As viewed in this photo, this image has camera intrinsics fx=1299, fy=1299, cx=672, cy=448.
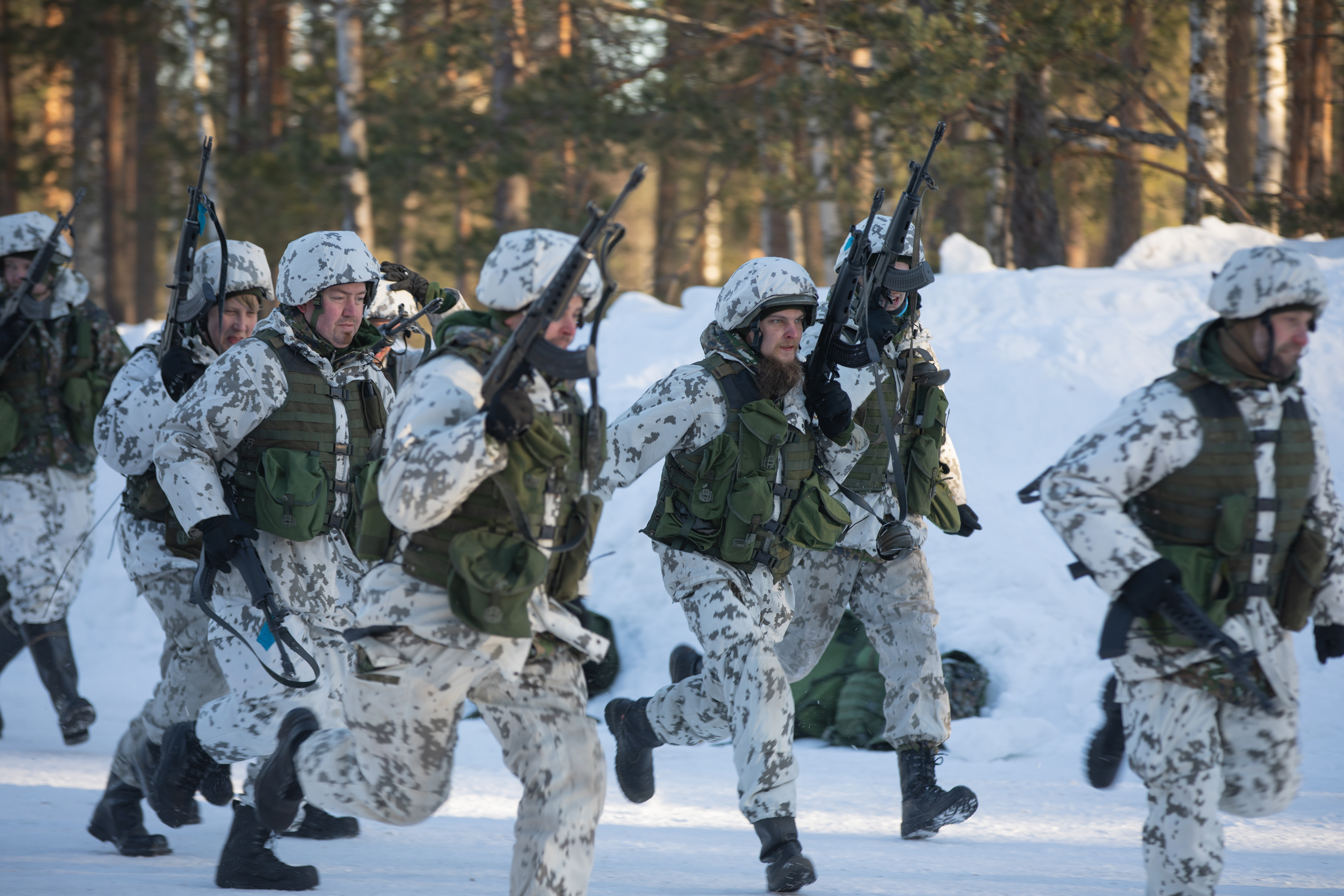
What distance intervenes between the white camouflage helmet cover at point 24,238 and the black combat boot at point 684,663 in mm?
3720

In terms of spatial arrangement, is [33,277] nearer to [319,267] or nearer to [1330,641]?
[319,267]

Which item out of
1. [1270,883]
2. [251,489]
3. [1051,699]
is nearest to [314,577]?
[251,489]

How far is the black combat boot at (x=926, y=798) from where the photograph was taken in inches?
197

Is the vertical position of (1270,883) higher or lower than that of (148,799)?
lower

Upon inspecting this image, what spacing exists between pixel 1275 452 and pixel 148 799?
12.6 ft

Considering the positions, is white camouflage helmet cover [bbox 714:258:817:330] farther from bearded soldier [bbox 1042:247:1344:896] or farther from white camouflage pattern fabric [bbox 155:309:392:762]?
bearded soldier [bbox 1042:247:1344:896]

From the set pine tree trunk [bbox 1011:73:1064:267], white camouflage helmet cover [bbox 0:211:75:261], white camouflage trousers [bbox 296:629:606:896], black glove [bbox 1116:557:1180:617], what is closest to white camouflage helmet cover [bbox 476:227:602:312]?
white camouflage trousers [bbox 296:629:606:896]

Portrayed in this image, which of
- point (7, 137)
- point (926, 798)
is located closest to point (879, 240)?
point (926, 798)

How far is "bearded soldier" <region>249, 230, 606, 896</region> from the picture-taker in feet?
10.8

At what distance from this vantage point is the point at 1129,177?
15.2m

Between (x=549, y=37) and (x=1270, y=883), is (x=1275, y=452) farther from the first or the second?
(x=549, y=37)

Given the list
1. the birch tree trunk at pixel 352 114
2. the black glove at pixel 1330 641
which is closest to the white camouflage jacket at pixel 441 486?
the black glove at pixel 1330 641

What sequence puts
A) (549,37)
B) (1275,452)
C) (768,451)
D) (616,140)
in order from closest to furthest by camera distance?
(1275,452) → (768,451) → (616,140) → (549,37)

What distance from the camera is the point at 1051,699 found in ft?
23.4
